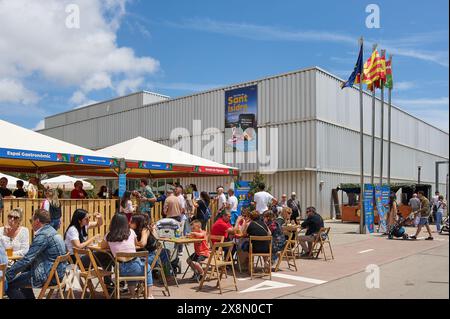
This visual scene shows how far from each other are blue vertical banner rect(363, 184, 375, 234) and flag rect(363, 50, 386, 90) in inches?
180

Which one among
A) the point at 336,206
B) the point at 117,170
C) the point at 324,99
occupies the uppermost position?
the point at 324,99

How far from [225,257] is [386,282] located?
2.93 m

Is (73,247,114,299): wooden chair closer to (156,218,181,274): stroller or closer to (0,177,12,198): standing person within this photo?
(156,218,181,274): stroller

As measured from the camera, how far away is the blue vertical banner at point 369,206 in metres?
17.8

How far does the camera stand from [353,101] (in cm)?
3084

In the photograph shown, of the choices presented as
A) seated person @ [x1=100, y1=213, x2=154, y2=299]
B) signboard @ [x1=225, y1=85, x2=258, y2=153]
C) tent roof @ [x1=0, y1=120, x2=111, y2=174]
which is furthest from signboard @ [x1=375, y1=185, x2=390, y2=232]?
seated person @ [x1=100, y1=213, x2=154, y2=299]

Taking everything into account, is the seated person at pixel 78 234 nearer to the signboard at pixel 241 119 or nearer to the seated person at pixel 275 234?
the seated person at pixel 275 234

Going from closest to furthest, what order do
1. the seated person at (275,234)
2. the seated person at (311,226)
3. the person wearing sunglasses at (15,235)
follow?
the person wearing sunglasses at (15,235) → the seated person at (275,234) → the seated person at (311,226)

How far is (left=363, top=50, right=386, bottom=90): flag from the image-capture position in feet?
64.1

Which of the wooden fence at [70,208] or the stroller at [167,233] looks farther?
the wooden fence at [70,208]

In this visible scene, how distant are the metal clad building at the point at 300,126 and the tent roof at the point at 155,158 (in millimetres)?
13543

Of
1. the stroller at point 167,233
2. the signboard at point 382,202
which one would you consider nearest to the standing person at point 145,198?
the stroller at point 167,233
